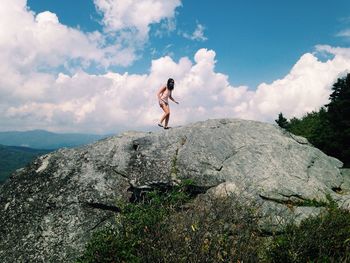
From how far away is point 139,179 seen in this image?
14.9 m

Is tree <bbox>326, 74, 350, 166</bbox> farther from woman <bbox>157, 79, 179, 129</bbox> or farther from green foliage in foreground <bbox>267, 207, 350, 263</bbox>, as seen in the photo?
green foliage in foreground <bbox>267, 207, 350, 263</bbox>

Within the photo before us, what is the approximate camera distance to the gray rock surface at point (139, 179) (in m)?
13.6

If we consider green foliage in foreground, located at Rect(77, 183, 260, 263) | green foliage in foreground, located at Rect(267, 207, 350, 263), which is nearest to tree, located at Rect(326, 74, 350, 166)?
green foliage in foreground, located at Rect(267, 207, 350, 263)

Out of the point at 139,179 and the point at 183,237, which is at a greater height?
the point at 139,179

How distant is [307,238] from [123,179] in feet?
26.4

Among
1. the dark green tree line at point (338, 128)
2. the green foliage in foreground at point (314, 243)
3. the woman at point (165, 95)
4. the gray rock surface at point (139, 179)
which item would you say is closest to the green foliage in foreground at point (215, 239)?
the green foliage in foreground at point (314, 243)

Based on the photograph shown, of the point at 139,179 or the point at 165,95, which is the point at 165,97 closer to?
the point at 165,95

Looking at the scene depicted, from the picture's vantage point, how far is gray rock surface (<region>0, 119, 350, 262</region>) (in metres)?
13.6

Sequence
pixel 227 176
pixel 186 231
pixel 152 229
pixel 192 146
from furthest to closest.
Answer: pixel 192 146
pixel 227 176
pixel 152 229
pixel 186 231

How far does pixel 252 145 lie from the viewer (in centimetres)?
1672

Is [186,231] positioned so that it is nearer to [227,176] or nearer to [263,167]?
[227,176]

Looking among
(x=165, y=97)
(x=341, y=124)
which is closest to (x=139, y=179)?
(x=165, y=97)

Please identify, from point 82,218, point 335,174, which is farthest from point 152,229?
point 335,174

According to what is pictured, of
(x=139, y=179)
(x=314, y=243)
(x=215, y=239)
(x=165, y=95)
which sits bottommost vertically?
(x=314, y=243)
